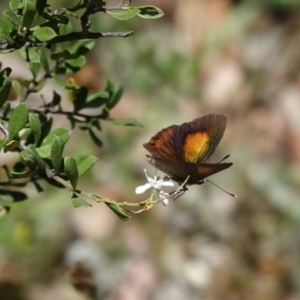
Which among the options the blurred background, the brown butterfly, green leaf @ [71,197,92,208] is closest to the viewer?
green leaf @ [71,197,92,208]

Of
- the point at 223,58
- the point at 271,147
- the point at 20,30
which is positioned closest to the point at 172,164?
the point at 20,30

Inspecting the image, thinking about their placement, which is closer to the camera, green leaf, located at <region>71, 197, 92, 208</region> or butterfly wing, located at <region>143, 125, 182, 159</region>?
green leaf, located at <region>71, 197, 92, 208</region>

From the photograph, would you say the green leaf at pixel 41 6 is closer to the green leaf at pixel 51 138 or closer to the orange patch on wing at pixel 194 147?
the green leaf at pixel 51 138

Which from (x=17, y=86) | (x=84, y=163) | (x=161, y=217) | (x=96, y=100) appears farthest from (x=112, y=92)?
(x=161, y=217)

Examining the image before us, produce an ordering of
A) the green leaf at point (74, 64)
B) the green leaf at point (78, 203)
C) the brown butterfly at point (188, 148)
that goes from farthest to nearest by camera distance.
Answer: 1. the green leaf at point (74, 64)
2. the brown butterfly at point (188, 148)
3. the green leaf at point (78, 203)

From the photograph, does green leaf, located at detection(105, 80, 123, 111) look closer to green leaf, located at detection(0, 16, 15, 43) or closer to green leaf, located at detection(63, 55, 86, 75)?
green leaf, located at detection(63, 55, 86, 75)

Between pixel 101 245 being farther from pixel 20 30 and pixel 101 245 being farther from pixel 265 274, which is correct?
pixel 20 30

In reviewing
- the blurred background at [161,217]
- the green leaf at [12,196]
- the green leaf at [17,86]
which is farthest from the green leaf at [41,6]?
the blurred background at [161,217]

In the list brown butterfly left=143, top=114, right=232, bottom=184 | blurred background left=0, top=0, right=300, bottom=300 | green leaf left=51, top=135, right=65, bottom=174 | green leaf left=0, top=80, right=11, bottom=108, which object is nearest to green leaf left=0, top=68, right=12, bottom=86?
green leaf left=0, top=80, right=11, bottom=108

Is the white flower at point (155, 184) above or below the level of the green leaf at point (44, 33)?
below
